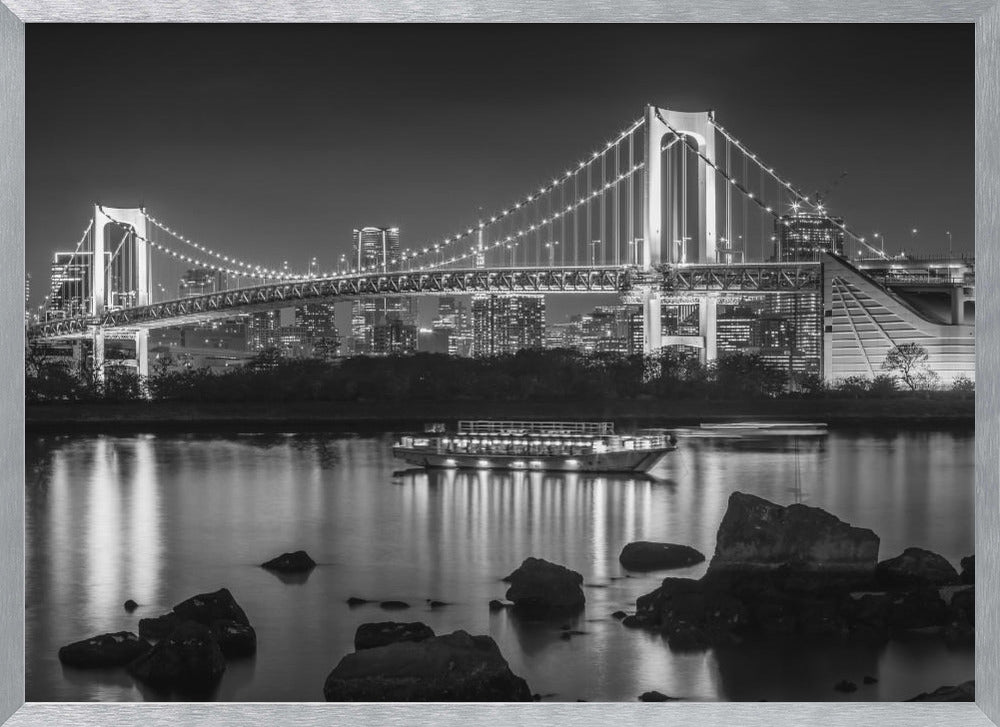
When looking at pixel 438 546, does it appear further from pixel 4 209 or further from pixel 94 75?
pixel 4 209

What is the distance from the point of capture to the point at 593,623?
6246 mm

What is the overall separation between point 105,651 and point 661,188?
1208cm

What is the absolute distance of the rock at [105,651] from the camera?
536 centimetres

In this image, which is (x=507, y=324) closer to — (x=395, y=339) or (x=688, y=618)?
(x=395, y=339)

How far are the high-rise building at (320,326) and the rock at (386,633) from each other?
562 centimetres

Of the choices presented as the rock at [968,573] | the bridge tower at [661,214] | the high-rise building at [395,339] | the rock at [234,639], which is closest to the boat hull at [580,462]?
the bridge tower at [661,214]

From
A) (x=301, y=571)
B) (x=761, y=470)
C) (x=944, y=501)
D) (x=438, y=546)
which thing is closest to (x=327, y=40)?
(x=301, y=571)

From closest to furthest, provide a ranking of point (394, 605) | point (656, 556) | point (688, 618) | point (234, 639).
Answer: point (234, 639)
point (688, 618)
point (394, 605)
point (656, 556)

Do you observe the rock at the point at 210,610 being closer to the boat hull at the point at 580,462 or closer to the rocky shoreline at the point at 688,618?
the rocky shoreline at the point at 688,618

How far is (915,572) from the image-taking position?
6598 millimetres

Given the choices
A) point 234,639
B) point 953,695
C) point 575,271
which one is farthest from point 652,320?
point 953,695

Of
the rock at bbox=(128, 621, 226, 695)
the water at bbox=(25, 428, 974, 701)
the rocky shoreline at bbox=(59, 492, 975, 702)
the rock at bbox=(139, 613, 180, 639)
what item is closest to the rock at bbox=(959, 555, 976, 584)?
the rocky shoreline at bbox=(59, 492, 975, 702)

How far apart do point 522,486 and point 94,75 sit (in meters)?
7.62

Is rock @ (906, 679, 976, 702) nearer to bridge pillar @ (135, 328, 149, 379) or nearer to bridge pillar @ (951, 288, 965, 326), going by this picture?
bridge pillar @ (951, 288, 965, 326)
